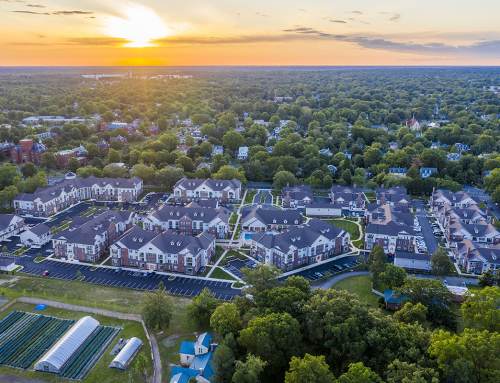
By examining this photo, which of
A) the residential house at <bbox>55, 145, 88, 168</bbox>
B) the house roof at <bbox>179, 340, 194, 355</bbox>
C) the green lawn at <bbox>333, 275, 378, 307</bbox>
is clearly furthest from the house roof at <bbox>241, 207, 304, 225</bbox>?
the residential house at <bbox>55, 145, 88, 168</bbox>

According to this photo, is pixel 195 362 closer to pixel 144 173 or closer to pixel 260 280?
pixel 260 280

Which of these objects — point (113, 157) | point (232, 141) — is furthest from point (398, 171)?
point (113, 157)

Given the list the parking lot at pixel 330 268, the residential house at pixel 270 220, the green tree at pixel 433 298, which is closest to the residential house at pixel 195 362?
the parking lot at pixel 330 268

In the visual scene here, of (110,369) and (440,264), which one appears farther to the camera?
(440,264)

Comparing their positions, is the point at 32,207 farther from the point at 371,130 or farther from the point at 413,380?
the point at 371,130

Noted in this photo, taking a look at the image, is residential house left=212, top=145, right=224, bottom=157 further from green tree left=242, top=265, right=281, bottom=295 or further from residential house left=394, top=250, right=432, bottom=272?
green tree left=242, top=265, right=281, bottom=295

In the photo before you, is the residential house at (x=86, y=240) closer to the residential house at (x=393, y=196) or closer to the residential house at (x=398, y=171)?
the residential house at (x=393, y=196)
